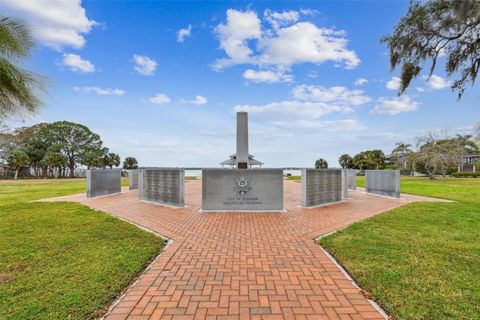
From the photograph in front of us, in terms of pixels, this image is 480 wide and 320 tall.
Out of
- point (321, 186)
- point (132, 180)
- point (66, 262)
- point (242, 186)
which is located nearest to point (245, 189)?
point (242, 186)

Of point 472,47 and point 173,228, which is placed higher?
point 472,47

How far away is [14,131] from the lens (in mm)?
37812

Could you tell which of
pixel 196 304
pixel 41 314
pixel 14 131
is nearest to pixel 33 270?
pixel 41 314

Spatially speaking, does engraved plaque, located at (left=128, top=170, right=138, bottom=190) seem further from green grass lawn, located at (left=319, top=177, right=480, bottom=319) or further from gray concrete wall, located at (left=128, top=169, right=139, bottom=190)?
green grass lawn, located at (left=319, top=177, right=480, bottom=319)

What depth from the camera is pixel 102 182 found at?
12.6 meters

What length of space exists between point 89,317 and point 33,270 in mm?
1848

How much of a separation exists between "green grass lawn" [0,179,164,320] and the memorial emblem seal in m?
3.54

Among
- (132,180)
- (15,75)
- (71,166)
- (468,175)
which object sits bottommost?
(468,175)

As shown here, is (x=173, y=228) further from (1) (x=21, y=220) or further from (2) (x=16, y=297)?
(1) (x=21, y=220)

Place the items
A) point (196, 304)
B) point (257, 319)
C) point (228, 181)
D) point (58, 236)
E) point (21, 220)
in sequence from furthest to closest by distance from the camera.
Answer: point (228, 181) < point (21, 220) < point (58, 236) < point (196, 304) < point (257, 319)

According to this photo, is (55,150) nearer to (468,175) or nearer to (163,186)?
(163,186)

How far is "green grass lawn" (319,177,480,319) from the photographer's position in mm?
2918

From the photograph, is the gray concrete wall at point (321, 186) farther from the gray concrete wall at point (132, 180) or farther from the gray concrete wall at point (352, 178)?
the gray concrete wall at point (132, 180)

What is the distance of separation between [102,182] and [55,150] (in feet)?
113
